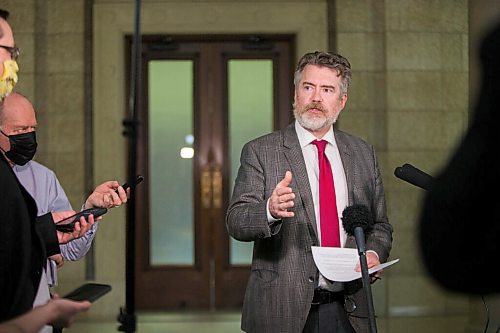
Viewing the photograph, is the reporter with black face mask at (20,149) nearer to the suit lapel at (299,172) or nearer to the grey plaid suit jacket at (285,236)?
the grey plaid suit jacket at (285,236)

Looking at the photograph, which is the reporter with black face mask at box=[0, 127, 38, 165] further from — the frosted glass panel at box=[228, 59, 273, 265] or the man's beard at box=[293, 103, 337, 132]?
the frosted glass panel at box=[228, 59, 273, 265]

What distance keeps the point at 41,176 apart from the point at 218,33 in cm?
345

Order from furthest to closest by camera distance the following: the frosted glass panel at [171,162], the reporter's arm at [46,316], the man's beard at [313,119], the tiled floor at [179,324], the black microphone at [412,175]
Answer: the frosted glass panel at [171,162] → the tiled floor at [179,324] → the man's beard at [313,119] → the black microphone at [412,175] → the reporter's arm at [46,316]

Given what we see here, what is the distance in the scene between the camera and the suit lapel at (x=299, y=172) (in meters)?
2.77

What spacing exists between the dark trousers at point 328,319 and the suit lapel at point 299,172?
0.23 m

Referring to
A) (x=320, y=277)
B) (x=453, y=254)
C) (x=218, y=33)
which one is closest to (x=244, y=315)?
(x=320, y=277)

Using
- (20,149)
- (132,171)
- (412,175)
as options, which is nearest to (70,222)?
(132,171)

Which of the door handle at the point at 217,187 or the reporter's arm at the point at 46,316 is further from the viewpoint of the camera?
the door handle at the point at 217,187

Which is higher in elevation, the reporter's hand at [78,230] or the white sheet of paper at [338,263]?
the reporter's hand at [78,230]

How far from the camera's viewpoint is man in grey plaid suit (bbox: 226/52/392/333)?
2.73 metres

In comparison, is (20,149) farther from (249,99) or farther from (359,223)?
(249,99)

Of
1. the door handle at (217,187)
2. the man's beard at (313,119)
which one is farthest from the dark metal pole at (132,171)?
the door handle at (217,187)

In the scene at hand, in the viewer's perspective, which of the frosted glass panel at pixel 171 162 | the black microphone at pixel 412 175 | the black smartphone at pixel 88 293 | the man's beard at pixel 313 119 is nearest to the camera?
the black smartphone at pixel 88 293

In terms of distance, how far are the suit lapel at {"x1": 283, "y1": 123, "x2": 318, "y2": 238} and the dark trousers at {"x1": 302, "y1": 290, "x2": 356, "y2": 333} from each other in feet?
0.77
